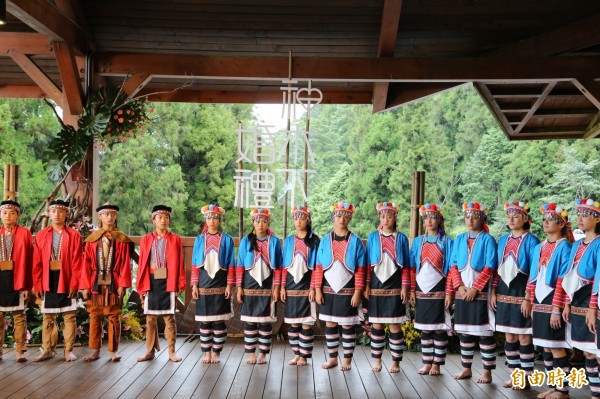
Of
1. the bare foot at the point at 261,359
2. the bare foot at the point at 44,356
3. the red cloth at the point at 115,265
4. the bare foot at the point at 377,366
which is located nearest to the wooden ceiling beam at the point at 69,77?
the red cloth at the point at 115,265

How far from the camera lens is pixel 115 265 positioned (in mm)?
7082

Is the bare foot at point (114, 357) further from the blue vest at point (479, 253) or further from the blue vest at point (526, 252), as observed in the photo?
the blue vest at point (526, 252)

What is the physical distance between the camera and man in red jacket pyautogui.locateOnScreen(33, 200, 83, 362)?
698 cm

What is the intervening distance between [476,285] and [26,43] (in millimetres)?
5399

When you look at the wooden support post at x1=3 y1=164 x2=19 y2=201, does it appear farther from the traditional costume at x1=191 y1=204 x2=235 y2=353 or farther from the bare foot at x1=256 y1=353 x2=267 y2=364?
the bare foot at x1=256 y1=353 x2=267 y2=364

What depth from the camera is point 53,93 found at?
26.6 feet

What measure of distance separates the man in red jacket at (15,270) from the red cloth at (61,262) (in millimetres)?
90

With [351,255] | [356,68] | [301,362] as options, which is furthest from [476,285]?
[356,68]

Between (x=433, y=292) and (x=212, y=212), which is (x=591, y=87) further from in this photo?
(x=212, y=212)

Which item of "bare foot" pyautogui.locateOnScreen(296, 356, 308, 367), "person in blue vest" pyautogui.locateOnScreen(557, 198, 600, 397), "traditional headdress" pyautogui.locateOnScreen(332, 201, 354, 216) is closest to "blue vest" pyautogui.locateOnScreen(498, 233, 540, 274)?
"person in blue vest" pyautogui.locateOnScreen(557, 198, 600, 397)

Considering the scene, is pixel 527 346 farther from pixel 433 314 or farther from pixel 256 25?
pixel 256 25

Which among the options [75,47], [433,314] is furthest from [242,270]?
[75,47]

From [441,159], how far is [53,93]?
14010 millimetres

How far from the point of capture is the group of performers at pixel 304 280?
6371 mm
